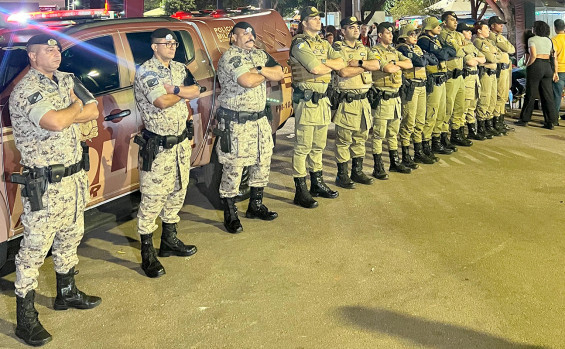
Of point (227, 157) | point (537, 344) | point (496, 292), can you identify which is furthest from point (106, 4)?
point (537, 344)

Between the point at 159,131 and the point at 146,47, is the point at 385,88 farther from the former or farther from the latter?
the point at 159,131

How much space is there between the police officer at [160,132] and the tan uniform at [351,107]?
7.74 ft

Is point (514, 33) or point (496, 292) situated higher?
point (514, 33)

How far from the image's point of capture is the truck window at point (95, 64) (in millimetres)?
4348

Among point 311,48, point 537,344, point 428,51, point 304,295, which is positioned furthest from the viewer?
point 428,51

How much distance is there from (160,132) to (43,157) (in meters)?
1.02

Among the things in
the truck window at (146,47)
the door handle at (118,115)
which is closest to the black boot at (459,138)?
the truck window at (146,47)

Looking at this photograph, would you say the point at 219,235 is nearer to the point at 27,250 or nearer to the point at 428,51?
the point at 27,250

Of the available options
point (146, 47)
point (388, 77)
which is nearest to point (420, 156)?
point (388, 77)

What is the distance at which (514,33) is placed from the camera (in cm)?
1691

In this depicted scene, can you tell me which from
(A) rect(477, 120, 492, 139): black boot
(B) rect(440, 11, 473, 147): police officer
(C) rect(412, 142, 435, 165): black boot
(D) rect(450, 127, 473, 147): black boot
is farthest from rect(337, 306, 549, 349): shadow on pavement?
(A) rect(477, 120, 492, 139): black boot

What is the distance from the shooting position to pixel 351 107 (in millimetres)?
6410

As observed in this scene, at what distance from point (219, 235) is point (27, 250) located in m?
2.03

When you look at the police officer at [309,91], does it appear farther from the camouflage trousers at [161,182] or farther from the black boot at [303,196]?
the camouflage trousers at [161,182]
